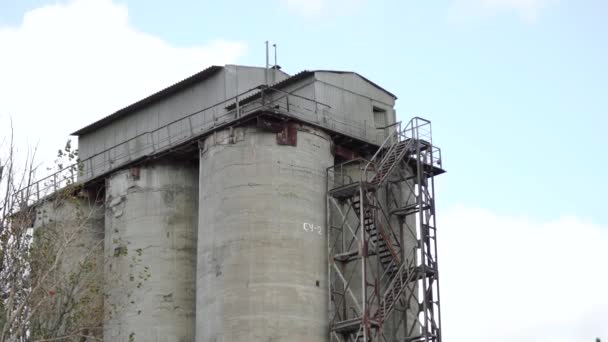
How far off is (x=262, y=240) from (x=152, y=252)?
28.2ft

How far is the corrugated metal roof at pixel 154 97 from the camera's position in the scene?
216 ft

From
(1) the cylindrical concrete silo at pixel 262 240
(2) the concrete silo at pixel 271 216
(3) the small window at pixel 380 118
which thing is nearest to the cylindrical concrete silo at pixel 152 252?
(2) the concrete silo at pixel 271 216

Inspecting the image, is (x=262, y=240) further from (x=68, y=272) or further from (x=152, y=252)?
(x=68, y=272)

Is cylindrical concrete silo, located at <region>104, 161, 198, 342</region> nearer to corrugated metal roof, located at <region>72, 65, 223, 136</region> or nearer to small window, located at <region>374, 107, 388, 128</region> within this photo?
corrugated metal roof, located at <region>72, 65, 223, 136</region>

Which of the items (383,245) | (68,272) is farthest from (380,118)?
(68,272)

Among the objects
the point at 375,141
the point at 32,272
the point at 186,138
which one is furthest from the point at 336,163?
the point at 32,272

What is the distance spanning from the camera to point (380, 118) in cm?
6481

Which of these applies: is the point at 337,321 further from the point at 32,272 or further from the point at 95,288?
the point at 32,272

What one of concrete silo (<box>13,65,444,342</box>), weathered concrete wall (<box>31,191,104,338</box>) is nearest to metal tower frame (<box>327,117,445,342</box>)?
concrete silo (<box>13,65,444,342</box>)

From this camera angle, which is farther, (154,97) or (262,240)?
(154,97)

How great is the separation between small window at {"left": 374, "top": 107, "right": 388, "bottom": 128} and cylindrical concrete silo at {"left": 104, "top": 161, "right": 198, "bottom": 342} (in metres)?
10.2

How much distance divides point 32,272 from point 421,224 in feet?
80.7

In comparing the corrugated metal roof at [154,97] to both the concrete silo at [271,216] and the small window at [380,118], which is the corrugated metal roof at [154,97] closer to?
the concrete silo at [271,216]

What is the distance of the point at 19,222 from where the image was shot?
128 ft
